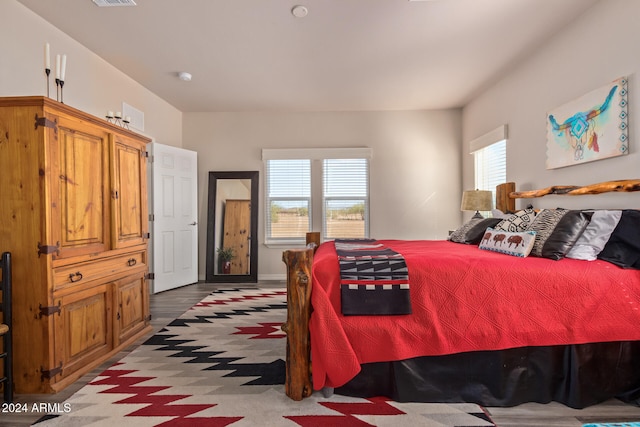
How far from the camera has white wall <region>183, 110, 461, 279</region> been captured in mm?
5305

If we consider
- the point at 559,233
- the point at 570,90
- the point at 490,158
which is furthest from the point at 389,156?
the point at 559,233

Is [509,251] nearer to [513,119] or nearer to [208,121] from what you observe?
[513,119]

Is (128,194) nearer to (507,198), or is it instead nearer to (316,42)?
(316,42)

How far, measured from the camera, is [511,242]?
7.66 ft

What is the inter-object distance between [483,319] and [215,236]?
4390 mm

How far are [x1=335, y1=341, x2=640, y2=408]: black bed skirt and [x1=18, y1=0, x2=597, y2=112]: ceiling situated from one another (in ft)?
8.25

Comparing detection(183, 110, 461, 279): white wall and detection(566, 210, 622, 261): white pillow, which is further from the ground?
detection(183, 110, 461, 279): white wall

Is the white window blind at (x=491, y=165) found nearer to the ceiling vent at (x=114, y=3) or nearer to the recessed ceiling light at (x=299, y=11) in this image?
the recessed ceiling light at (x=299, y=11)

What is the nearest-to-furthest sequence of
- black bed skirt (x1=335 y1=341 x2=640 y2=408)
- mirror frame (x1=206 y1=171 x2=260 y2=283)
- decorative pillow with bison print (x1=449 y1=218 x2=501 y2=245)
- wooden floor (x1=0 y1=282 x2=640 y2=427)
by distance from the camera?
wooden floor (x1=0 y1=282 x2=640 y2=427)
black bed skirt (x1=335 y1=341 x2=640 y2=408)
decorative pillow with bison print (x1=449 y1=218 x2=501 y2=245)
mirror frame (x1=206 y1=171 x2=260 y2=283)

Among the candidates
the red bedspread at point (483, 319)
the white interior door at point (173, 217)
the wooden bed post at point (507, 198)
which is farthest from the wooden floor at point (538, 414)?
the white interior door at point (173, 217)

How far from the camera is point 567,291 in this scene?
1845 mm

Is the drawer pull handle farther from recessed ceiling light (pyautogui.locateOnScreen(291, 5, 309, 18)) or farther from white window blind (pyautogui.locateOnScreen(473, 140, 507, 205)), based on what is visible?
white window blind (pyautogui.locateOnScreen(473, 140, 507, 205))

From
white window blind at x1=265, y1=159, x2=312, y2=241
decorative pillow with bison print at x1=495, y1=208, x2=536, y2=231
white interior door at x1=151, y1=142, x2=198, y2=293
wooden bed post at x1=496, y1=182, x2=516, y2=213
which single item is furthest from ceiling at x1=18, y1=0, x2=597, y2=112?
decorative pillow with bison print at x1=495, y1=208, x2=536, y2=231

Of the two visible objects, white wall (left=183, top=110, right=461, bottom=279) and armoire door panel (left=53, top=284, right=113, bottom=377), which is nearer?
armoire door panel (left=53, top=284, right=113, bottom=377)
